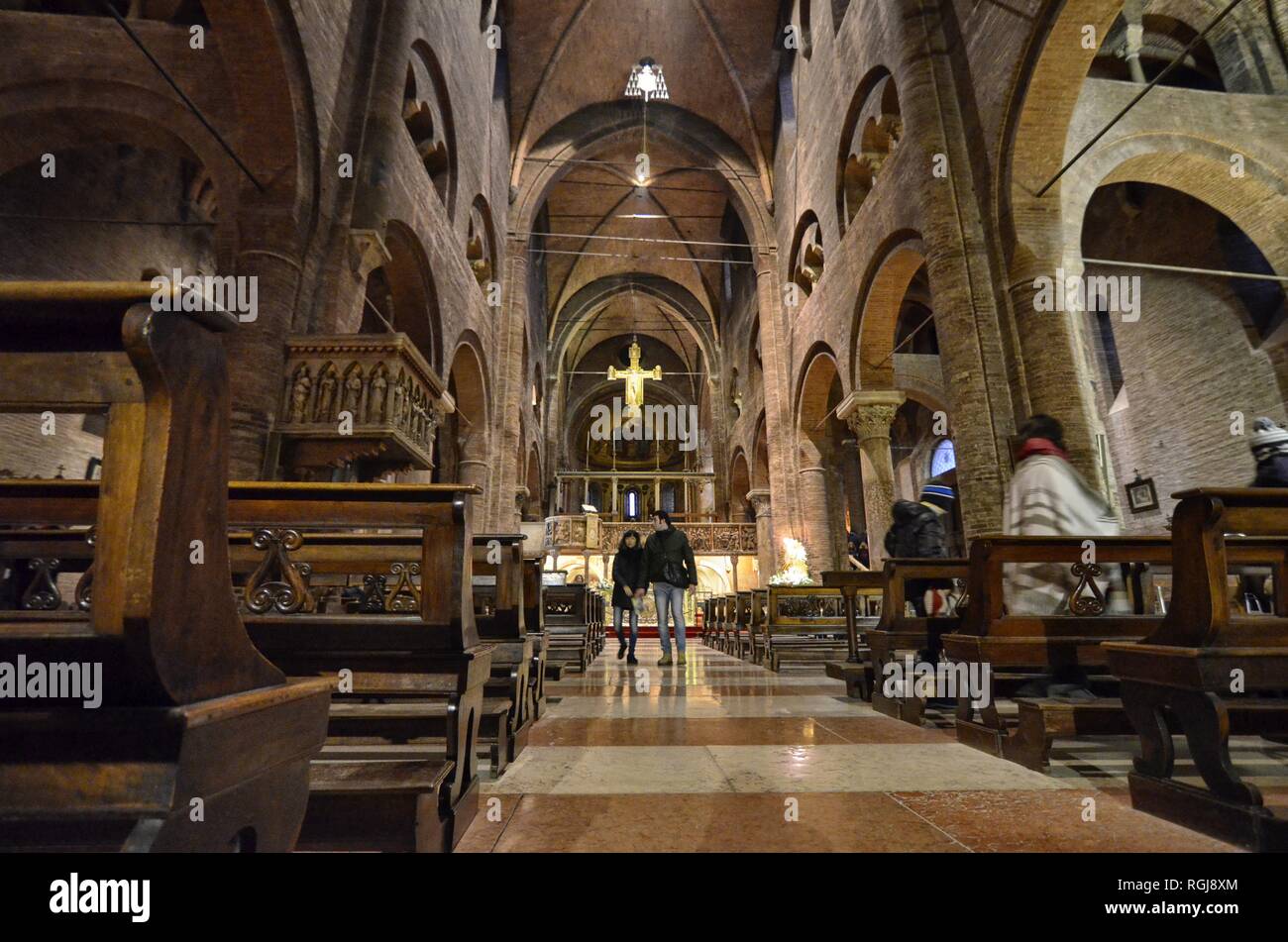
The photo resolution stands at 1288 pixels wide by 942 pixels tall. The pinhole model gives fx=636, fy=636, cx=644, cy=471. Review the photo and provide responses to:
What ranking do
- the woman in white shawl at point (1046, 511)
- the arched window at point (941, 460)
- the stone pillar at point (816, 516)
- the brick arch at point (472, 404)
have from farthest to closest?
the arched window at point (941, 460), the stone pillar at point (816, 516), the brick arch at point (472, 404), the woman in white shawl at point (1046, 511)

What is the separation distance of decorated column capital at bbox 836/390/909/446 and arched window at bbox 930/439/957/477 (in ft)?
19.2

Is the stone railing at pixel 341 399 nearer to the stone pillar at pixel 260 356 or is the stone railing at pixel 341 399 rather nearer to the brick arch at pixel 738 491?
the stone pillar at pixel 260 356

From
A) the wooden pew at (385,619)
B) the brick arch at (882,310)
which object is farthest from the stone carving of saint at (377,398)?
the brick arch at (882,310)

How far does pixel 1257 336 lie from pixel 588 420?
2543cm

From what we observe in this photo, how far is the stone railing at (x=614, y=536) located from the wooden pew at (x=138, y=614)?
663 inches

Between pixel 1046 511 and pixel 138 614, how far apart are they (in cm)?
379

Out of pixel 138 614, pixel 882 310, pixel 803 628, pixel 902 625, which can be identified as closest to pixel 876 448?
pixel 882 310

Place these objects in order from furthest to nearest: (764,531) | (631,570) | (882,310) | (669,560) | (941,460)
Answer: (764,531) → (941,460) → (882,310) → (631,570) → (669,560)

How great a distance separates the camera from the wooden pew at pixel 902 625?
3.76 m

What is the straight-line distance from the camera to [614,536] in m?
18.2

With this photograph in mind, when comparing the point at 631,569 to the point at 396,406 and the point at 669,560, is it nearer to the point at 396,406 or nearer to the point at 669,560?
the point at 669,560

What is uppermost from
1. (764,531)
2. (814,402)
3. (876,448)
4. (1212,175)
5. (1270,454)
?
(1212,175)

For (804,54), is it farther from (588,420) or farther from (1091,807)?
(588,420)
